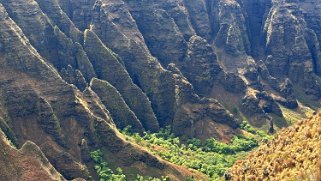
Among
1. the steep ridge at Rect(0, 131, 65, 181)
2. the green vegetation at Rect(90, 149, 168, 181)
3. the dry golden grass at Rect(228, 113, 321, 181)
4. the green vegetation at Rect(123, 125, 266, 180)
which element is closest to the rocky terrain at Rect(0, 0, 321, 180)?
the steep ridge at Rect(0, 131, 65, 181)

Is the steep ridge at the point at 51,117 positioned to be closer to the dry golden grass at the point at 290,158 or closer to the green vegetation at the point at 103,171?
the green vegetation at the point at 103,171

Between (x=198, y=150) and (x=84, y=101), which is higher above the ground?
(x=84, y=101)

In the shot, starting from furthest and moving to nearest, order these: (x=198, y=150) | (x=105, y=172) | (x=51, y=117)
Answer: (x=198, y=150) < (x=105, y=172) < (x=51, y=117)

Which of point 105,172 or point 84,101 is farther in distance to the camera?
point 84,101

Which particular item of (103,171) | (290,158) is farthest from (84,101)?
(290,158)

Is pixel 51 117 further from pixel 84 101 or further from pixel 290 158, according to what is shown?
pixel 290 158

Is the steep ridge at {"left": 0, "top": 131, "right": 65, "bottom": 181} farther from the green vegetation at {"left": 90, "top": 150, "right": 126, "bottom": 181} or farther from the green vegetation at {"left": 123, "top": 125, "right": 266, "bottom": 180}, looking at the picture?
the green vegetation at {"left": 123, "top": 125, "right": 266, "bottom": 180}

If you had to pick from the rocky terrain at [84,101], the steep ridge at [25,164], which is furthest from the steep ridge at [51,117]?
the steep ridge at [25,164]
